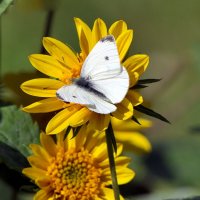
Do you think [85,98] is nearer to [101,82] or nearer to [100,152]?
[101,82]

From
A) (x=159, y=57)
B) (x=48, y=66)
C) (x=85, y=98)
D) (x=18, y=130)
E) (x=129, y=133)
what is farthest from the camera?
(x=159, y=57)

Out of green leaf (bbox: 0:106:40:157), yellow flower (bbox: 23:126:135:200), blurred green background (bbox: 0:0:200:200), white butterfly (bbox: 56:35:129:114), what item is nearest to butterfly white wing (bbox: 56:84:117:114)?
white butterfly (bbox: 56:35:129:114)

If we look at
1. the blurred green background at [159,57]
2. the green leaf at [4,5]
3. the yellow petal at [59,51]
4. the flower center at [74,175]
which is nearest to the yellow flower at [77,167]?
the flower center at [74,175]

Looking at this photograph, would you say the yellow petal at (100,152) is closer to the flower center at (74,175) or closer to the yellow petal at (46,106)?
the flower center at (74,175)

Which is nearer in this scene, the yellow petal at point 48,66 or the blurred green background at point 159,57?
the yellow petal at point 48,66

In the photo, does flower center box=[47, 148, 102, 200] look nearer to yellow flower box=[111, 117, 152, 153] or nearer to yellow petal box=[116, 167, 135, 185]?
yellow petal box=[116, 167, 135, 185]

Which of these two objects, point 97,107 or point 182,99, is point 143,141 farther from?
point 182,99

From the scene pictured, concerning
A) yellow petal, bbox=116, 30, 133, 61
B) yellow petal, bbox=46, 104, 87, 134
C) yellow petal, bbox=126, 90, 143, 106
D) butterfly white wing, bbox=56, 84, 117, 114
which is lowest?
yellow petal, bbox=46, 104, 87, 134

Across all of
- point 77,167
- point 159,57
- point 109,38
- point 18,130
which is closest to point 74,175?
point 77,167
